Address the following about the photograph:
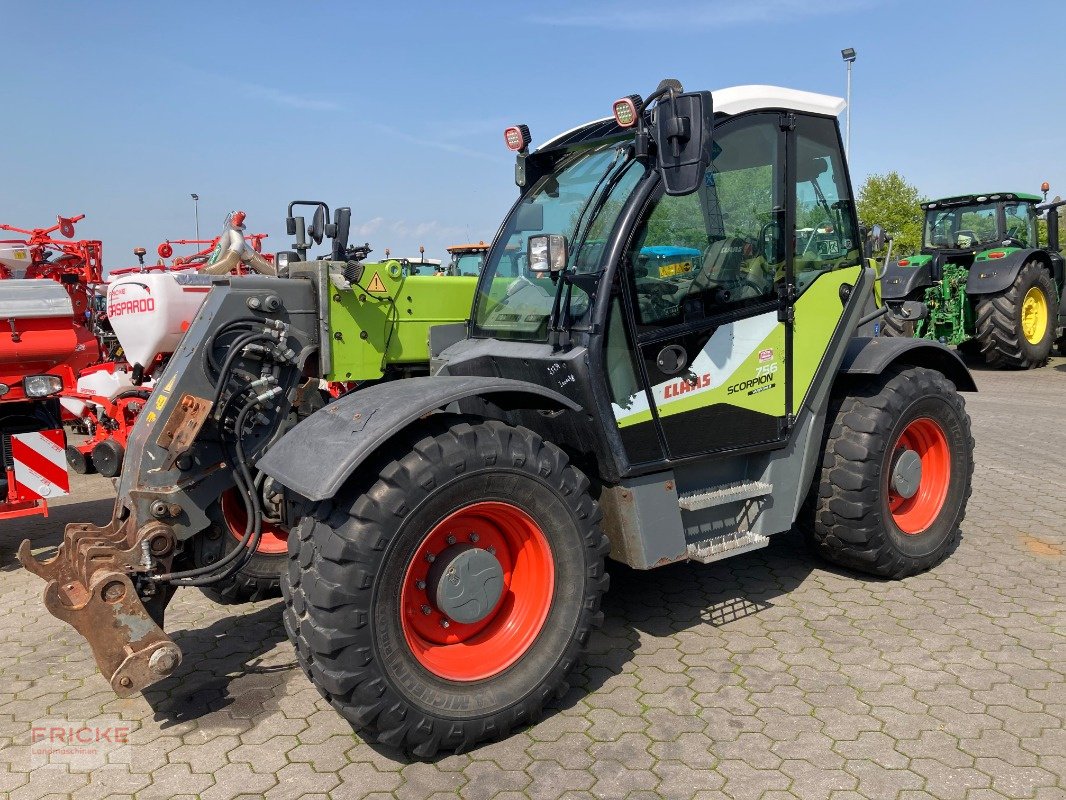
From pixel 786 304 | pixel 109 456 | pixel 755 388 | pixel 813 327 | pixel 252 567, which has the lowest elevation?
pixel 252 567

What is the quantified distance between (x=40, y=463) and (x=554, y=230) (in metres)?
3.82

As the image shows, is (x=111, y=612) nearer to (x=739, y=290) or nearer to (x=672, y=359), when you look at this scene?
(x=672, y=359)

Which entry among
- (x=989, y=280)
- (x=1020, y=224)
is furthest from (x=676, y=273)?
(x=1020, y=224)

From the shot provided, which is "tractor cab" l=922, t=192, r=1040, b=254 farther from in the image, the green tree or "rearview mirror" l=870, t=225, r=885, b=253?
the green tree

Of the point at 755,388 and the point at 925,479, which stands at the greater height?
the point at 755,388

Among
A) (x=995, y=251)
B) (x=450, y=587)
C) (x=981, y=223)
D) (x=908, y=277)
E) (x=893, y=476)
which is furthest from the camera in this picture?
(x=981, y=223)

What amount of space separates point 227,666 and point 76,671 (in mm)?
707

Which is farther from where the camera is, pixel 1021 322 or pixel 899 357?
pixel 1021 322

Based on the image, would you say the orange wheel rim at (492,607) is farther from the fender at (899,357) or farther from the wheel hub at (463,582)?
the fender at (899,357)

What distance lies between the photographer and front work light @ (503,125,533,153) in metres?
4.34

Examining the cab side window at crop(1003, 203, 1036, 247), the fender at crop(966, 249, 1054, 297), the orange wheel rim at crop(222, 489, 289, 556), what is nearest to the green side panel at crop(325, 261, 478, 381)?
the orange wheel rim at crop(222, 489, 289, 556)

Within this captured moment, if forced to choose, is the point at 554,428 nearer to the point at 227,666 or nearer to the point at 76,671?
the point at 227,666

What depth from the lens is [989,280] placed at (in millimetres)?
12914

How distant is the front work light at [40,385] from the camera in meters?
5.76
